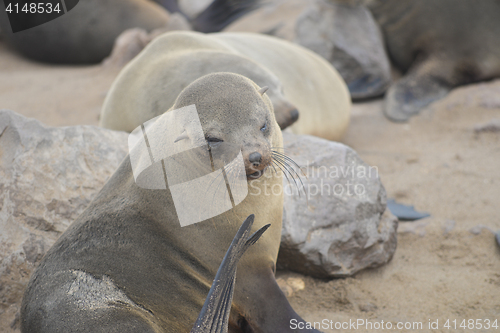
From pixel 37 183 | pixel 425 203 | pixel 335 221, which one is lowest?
pixel 425 203

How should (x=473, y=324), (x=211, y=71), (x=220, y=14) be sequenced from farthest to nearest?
1. (x=220, y=14)
2. (x=211, y=71)
3. (x=473, y=324)

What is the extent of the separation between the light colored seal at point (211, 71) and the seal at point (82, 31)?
14.5 ft

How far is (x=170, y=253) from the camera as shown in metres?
1.95

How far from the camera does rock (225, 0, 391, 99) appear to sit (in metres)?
6.38

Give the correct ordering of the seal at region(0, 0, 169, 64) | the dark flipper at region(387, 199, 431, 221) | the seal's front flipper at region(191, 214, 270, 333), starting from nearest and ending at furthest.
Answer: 1. the seal's front flipper at region(191, 214, 270, 333)
2. the dark flipper at region(387, 199, 431, 221)
3. the seal at region(0, 0, 169, 64)

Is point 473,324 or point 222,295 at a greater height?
point 222,295

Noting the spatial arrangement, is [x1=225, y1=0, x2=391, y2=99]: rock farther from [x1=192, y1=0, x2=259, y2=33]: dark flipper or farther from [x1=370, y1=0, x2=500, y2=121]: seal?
[x1=192, y1=0, x2=259, y2=33]: dark flipper

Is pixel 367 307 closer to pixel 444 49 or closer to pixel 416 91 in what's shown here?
pixel 416 91

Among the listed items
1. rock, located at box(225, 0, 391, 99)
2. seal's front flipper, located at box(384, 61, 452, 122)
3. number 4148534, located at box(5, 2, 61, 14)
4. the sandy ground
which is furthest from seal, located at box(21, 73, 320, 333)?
number 4148534, located at box(5, 2, 61, 14)

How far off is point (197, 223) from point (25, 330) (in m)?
0.77

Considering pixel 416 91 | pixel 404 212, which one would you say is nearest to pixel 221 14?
pixel 416 91

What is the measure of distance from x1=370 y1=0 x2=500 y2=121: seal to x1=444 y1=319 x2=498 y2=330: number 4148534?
382 cm

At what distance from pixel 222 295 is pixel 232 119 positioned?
706 millimetres

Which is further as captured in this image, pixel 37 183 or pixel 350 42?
pixel 350 42
